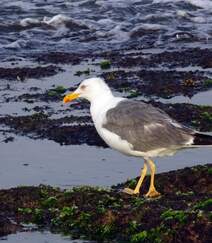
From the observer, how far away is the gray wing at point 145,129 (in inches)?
363

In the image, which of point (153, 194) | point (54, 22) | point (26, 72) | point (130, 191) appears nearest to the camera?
point (153, 194)

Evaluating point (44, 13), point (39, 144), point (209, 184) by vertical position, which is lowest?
point (44, 13)

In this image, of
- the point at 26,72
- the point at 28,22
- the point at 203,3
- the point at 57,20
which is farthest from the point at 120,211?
the point at 203,3

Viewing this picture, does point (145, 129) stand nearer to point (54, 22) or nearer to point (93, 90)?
point (93, 90)

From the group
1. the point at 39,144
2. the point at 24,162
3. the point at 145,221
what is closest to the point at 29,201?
the point at 145,221

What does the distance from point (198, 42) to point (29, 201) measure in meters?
12.8

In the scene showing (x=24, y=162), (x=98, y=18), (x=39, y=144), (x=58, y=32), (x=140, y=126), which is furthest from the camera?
(x=98, y=18)

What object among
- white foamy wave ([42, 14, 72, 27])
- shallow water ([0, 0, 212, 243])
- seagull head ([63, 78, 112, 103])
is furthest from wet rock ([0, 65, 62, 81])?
white foamy wave ([42, 14, 72, 27])

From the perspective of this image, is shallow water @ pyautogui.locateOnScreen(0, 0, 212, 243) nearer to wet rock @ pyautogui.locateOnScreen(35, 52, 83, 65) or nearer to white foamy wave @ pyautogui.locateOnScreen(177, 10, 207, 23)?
white foamy wave @ pyautogui.locateOnScreen(177, 10, 207, 23)

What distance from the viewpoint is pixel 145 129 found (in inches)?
366

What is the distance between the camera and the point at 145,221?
7777mm

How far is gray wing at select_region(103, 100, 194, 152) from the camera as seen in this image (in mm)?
9220

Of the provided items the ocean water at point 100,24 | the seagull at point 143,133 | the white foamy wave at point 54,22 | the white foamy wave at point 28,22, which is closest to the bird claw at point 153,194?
the seagull at point 143,133

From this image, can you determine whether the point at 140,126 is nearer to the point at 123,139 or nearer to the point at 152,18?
the point at 123,139
